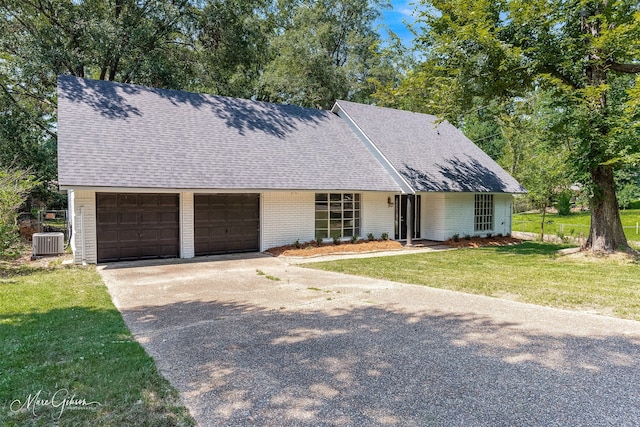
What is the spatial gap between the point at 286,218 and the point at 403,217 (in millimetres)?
5915

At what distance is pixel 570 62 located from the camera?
12570 mm

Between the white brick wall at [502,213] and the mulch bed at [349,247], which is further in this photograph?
the white brick wall at [502,213]

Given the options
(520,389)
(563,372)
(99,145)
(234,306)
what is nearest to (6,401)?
(234,306)

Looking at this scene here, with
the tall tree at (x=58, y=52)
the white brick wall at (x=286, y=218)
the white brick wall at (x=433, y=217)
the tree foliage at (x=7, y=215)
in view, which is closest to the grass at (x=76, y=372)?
the tree foliage at (x=7, y=215)

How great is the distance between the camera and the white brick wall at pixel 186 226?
13.2 metres

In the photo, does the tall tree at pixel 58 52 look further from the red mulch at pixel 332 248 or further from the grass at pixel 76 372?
the grass at pixel 76 372

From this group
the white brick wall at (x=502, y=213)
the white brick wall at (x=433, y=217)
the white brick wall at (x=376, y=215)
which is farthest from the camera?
the white brick wall at (x=502, y=213)

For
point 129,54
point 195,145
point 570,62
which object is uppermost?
point 129,54

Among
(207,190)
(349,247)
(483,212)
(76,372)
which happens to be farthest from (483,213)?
(76,372)

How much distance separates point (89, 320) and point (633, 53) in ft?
50.4

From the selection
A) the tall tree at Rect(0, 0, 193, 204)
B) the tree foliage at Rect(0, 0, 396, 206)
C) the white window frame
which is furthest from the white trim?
the tall tree at Rect(0, 0, 193, 204)

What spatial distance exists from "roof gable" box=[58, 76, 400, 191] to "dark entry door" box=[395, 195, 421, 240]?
162 cm

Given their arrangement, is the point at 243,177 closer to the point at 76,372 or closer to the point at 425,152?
the point at 425,152

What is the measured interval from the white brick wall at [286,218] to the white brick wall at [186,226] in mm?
2428
